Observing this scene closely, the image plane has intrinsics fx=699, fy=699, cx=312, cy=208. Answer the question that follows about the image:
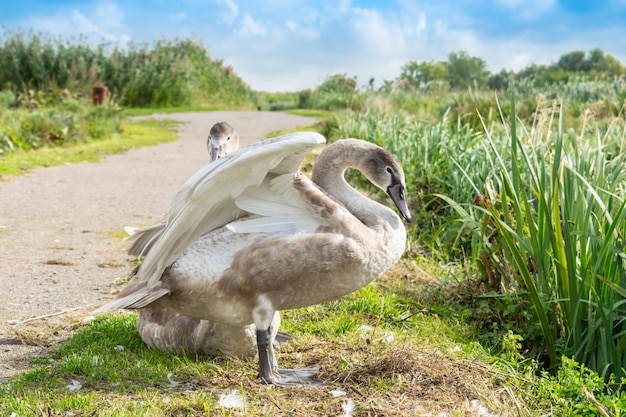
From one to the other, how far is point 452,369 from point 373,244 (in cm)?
85

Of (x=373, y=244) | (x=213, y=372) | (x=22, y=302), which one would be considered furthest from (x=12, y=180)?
(x=373, y=244)

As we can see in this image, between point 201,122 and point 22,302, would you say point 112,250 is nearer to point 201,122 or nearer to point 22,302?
point 22,302

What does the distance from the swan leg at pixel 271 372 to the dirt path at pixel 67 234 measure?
1.44m

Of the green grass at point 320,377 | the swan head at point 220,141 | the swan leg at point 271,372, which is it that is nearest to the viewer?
the green grass at point 320,377

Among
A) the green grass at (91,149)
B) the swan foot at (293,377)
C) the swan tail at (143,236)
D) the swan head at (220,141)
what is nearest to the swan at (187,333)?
the swan tail at (143,236)

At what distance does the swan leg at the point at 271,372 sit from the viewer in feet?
11.7

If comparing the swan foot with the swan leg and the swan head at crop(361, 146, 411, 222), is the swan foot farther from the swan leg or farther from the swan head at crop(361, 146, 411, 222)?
the swan head at crop(361, 146, 411, 222)

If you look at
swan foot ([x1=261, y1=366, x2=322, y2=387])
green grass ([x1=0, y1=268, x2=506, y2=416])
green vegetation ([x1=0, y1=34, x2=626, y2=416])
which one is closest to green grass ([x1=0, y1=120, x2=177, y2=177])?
green vegetation ([x1=0, y1=34, x2=626, y2=416])

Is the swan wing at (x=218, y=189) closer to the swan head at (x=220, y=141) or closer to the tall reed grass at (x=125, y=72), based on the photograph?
the swan head at (x=220, y=141)

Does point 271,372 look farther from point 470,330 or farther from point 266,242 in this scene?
point 470,330

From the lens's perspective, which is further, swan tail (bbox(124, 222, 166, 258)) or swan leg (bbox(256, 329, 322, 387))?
swan tail (bbox(124, 222, 166, 258))

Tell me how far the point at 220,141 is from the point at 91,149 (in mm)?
8883

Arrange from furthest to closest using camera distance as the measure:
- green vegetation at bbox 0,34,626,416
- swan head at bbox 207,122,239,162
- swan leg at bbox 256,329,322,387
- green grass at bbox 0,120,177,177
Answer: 1. green grass at bbox 0,120,177,177
2. swan head at bbox 207,122,239,162
3. swan leg at bbox 256,329,322,387
4. green vegetation at bbox 0,34,626,416

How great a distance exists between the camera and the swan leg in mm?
3566
